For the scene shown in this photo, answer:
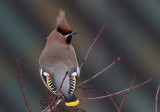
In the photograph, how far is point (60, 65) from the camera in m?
1.43

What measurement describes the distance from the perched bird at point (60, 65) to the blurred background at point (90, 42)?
63 centimetres

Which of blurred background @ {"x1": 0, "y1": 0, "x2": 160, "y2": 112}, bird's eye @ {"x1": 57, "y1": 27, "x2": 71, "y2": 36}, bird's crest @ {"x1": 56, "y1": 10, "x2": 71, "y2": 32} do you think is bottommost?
blurred background @ {"x1": 0, "y1": 0, "x2": 160, "y2": 112}

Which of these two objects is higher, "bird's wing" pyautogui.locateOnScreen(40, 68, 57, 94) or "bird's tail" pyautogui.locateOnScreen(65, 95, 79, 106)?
"bird's wing" pyautogui.locateOnScreen(40, 68, 57, 94)

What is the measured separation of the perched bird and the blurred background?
635 millimetres

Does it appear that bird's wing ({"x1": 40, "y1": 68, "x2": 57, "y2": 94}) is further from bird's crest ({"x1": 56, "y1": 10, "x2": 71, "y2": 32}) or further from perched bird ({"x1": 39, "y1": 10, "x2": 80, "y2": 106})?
bird's crest ({"x1": 56, "y1": 10, "x2": 71, "y2": 32})

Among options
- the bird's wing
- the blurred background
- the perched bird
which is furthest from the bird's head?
the blurred background

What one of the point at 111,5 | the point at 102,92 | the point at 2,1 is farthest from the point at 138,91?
the point at 2,1

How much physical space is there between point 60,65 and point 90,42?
2.53ft

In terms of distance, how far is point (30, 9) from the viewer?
6.98 ft

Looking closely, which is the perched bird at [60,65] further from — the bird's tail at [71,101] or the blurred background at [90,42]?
the blurred background at [90,42]

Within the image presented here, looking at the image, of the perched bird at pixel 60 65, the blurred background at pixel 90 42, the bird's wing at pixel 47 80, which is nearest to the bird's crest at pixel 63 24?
the perched bird at pixel 60 65

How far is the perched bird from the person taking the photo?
139 centimetres

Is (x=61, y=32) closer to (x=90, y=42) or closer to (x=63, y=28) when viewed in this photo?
(x=63, y=28)

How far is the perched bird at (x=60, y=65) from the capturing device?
4.58 feet
